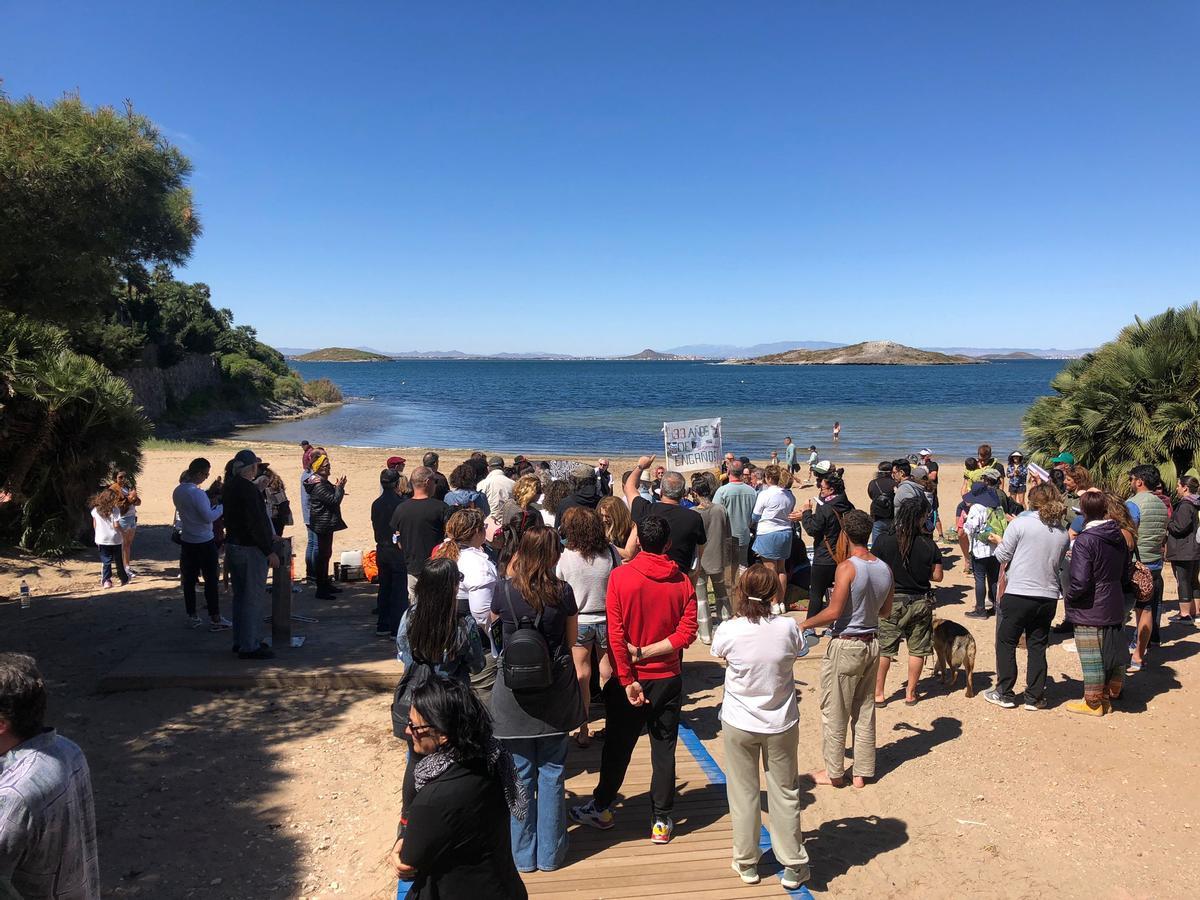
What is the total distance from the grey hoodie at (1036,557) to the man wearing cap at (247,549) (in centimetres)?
625

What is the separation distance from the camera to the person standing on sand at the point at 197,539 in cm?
770

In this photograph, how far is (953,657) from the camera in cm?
679

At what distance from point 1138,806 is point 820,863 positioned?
241 centimetres

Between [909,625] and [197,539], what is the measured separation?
691 cm

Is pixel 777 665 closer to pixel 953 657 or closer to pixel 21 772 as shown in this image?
pixel 21 772

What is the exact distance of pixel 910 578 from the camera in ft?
21.5

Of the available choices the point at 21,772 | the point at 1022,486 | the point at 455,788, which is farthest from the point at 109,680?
the point at 1022,486

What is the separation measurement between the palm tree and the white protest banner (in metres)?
5.07

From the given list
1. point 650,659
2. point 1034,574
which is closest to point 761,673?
point 650,659

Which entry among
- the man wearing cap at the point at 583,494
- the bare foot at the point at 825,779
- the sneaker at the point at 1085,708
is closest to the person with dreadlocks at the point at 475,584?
the man wearing cap at the point at 583,494

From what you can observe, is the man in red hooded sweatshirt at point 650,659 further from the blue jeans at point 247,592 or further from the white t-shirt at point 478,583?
the blue jeans at point 247,592

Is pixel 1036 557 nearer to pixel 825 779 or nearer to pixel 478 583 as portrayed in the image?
pixel 825 779

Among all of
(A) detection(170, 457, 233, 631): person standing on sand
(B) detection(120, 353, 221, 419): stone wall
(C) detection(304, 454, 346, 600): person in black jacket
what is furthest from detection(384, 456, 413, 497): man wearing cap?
(B) detection(120, 353, 221, 419): stone wall

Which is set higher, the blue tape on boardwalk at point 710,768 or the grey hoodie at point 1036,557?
the grey hoodie at point 1036,557
